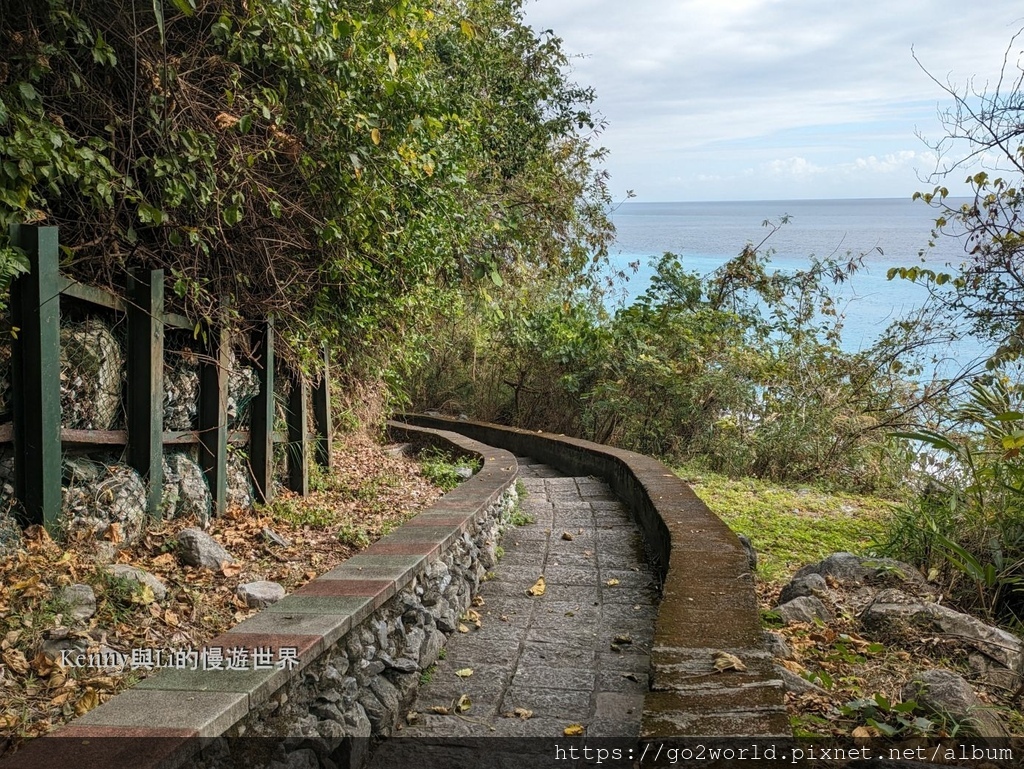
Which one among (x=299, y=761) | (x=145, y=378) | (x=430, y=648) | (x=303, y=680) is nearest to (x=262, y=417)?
(x=145, y=378)

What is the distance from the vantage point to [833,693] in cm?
320

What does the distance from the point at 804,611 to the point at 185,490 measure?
138 inches

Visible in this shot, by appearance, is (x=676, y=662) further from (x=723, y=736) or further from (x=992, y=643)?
(x=992, y=643)

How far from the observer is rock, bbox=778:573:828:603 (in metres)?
4.42

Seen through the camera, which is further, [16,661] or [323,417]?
[323,417]

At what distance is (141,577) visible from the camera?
12.1 feet

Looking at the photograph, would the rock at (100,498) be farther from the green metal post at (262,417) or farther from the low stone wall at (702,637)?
the low stone wall at (702,637)

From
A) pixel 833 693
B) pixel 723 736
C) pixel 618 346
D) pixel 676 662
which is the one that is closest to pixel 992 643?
pixel 833 693

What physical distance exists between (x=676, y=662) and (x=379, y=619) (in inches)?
50.2

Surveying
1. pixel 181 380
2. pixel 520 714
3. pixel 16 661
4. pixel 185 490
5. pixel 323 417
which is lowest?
pixel 520 714

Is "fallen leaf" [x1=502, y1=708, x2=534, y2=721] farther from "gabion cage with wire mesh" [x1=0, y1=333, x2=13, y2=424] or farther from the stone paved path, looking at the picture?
"gabion cage with wire mesh" [x1=0, y1=333, x2=13, y2=424]

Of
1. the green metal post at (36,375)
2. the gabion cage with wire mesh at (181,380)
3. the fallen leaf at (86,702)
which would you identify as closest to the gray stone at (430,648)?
the fallen leaf at (86,702)

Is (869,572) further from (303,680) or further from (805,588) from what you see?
(303,680)

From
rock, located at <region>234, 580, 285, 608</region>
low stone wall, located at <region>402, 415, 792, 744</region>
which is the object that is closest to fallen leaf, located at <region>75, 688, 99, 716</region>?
rock, located at <region>234, 580, 285, 608</region>
